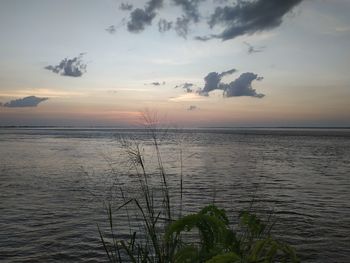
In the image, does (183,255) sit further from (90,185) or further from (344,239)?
(90,185)

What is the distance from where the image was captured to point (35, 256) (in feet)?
27.9

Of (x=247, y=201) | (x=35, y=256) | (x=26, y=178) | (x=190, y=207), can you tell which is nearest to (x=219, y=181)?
(x=247, y=201)

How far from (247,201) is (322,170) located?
13.6 metres

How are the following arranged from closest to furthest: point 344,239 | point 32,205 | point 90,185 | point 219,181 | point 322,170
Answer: point 344,239 → point 32,205 → point 90,185 → point 219,181 → point 322,170

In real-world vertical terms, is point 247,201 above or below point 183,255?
below

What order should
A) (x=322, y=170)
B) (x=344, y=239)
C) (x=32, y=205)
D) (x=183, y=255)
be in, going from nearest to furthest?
(x=183, y=255) < (x=344, y=239) < (x=32, y=205) < (x=322, y=170)

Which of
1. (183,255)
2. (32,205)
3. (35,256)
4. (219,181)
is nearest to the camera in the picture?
(183,255)

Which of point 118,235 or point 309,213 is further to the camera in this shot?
point 309,213

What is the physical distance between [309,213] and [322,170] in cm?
1437

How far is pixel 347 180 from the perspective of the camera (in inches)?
830

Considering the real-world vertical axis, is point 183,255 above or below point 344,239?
above

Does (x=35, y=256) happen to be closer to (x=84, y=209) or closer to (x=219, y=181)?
(x=84, y=209)

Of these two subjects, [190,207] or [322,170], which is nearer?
[190,207]

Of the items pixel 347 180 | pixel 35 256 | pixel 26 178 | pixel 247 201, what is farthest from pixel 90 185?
pixel 347 180
